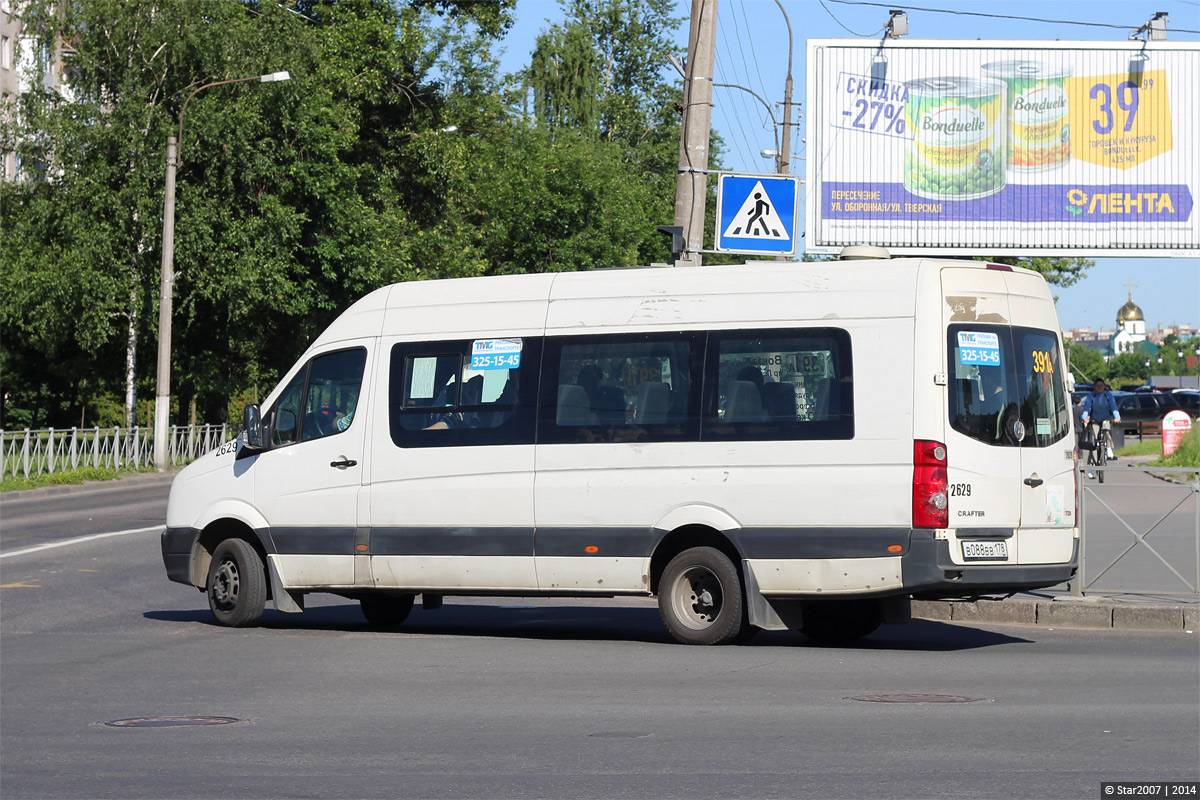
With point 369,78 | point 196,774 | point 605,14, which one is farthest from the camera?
point 605,14

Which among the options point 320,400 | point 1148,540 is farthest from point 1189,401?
point 320,400

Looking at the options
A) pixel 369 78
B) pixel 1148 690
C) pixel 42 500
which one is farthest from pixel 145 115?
pixel 1148 690

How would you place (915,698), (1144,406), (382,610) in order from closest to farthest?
1. (915,698)
2. (382,610)
3. (1144,406)

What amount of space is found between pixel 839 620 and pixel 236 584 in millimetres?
4558

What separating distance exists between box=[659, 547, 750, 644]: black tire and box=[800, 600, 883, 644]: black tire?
728 mm

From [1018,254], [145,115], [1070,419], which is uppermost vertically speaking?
[145,115]

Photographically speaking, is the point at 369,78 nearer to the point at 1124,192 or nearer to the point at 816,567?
the point at 1124,192

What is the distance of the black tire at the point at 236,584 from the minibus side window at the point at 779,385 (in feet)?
12.4

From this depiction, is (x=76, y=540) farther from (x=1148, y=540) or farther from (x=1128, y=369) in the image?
(x=1128, y=369)

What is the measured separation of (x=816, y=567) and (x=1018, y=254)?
72.5 feet

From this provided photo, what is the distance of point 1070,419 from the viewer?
35.8 ft

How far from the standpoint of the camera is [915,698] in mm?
8461

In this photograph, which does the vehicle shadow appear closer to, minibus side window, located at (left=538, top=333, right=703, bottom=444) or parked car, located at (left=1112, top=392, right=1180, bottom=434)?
minibus side window, located at (left=538, top=333, right=703, bottom=444)

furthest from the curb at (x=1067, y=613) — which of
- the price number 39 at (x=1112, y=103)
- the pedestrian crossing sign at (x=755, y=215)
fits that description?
the price number 39 at (x=1112, y=103)
